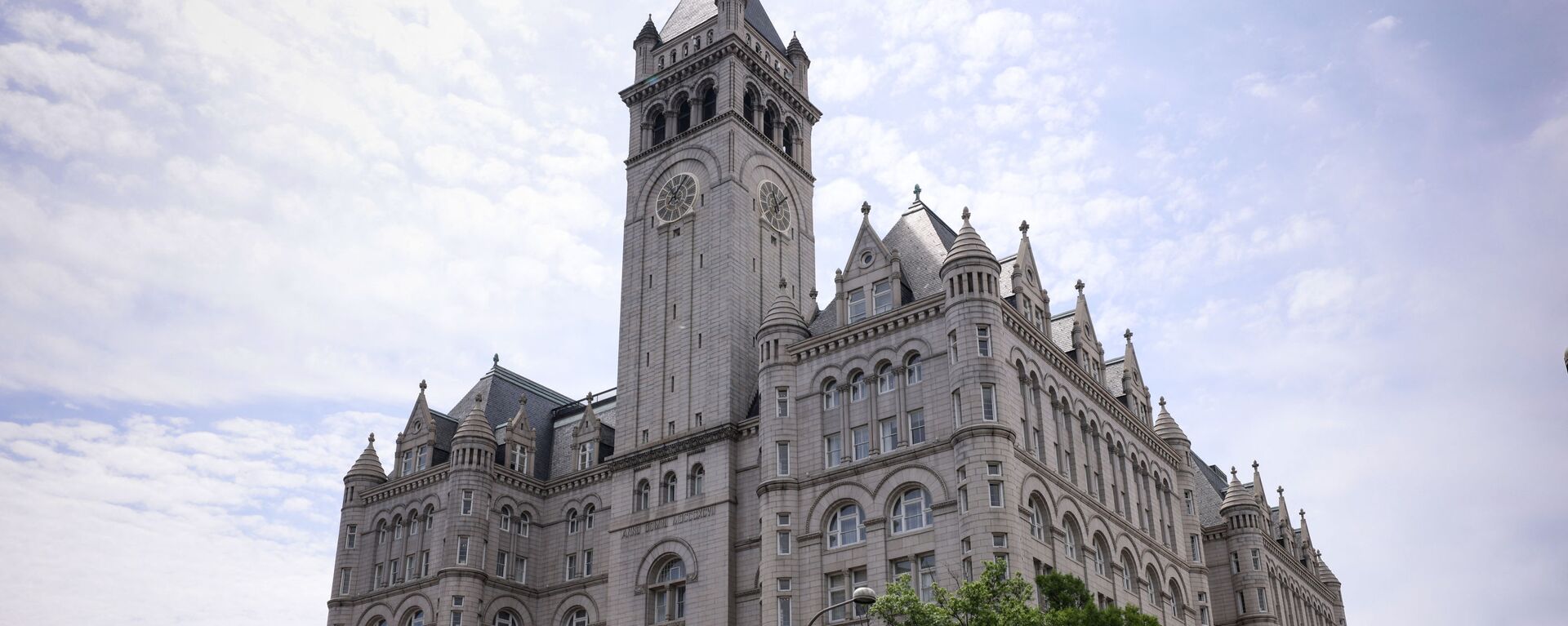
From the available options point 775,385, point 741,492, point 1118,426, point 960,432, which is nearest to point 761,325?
point 775,385

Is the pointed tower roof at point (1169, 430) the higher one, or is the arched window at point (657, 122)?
the arched window at point (657, 122)

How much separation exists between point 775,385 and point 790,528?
25.8 feet

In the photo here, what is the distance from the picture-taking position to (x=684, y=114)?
88.0 metres

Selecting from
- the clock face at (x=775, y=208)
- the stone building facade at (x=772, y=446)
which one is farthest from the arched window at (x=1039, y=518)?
A: the clock face at (x=775, y=208)

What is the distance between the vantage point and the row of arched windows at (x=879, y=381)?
65750mm

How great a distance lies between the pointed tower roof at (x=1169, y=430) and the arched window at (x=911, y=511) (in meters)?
26.8

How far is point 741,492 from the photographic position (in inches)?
2822

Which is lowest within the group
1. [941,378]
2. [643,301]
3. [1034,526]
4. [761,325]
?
[1034,526]

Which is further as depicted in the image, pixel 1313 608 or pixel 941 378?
pixel 1313 608

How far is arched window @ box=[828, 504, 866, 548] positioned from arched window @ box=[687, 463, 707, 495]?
10.5m

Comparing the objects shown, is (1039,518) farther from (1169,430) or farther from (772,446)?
(1169,430)

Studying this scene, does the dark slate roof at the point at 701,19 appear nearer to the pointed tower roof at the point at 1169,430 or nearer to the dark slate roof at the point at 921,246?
the dark slate roof at the point at 921,246

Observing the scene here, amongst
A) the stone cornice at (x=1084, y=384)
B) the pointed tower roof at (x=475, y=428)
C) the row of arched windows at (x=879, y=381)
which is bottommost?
the row of arched windows at (x=879, y=381)

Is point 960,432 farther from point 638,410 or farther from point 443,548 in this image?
A: point 443,548
